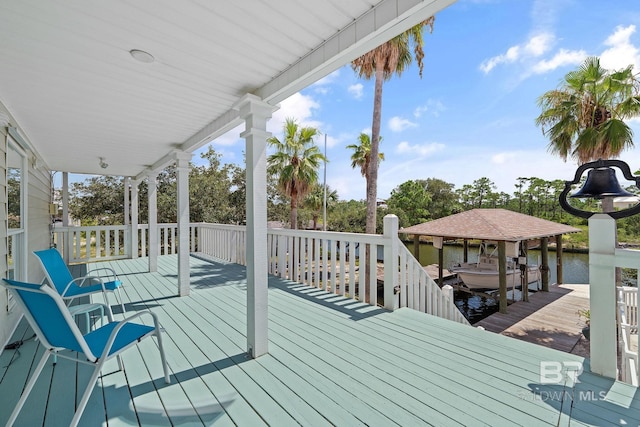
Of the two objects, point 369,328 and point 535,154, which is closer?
point 369,328

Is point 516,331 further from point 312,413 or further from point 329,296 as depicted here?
point 312,413

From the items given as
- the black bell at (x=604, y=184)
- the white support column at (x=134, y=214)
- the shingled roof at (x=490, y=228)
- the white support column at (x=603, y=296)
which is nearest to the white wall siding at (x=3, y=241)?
the white support column at (x=603, y=296)

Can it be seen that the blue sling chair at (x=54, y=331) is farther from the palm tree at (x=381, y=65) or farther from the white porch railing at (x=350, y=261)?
the palm tree at (x=381, y=65)

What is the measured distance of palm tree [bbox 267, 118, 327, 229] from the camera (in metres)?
12.1

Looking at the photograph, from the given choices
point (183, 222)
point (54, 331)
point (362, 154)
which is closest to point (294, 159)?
point (362, 154)

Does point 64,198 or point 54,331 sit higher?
point 64,198

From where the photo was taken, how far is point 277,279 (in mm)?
5043

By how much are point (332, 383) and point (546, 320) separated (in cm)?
884

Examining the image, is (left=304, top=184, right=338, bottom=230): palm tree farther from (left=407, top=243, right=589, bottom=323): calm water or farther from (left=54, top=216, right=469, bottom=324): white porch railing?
(left=54, top=216, right=469, bottom=324): white porch railing

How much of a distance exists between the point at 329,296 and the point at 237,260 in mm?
3304

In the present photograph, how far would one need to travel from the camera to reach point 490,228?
9.50 metres

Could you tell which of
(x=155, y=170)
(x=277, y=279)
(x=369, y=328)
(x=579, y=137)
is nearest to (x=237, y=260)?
(x=277, y=279)

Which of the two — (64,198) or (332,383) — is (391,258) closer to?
(332,383)

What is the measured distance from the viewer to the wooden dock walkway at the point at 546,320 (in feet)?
22.3
